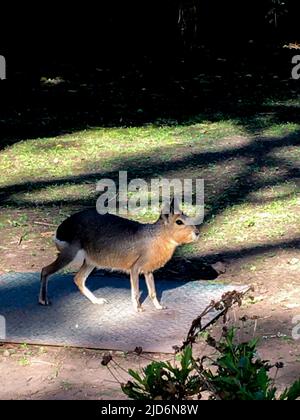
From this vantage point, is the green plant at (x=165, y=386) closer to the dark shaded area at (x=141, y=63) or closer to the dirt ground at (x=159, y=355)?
the dirt ground at (x=159, y=355)

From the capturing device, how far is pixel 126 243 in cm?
568

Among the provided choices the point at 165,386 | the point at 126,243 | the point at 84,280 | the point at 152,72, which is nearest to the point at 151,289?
the point at 126,243

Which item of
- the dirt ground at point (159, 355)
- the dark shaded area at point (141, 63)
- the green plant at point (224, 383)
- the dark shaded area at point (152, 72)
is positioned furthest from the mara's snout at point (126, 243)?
the dark shaded area at point (141, 63)

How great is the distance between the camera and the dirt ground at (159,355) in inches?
186

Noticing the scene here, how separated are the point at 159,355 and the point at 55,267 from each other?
107 cm

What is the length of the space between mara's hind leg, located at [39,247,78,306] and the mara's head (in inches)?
24.6

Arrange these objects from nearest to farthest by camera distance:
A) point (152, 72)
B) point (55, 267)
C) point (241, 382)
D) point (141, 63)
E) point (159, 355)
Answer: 1. point (241, 382)
2. point (159, 355)
3. point (55, 267)
4. point (152, 72)
5. point (141, 63)

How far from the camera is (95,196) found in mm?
8305

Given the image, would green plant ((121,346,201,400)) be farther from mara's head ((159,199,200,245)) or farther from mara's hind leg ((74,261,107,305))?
mara's hind leg ((74,261,107,305))

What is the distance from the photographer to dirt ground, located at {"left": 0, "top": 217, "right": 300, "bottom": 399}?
4724mm

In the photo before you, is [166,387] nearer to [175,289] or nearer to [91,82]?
[175,289]

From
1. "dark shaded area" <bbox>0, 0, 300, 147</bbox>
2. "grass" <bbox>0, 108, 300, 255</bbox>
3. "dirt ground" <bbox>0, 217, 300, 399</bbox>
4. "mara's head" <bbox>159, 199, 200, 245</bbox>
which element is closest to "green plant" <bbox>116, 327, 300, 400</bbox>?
"dirt ground" <bbox>0, 217, 300, 399</bbox>

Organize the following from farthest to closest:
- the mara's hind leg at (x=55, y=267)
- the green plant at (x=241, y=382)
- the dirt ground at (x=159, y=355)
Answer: the mara's hind leg at (x=55, y=267)
the dirt ground at (x=159, y=355)
the green plant at (x=241, y=382)

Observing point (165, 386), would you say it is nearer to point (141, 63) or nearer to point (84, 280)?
point (84, 280)
